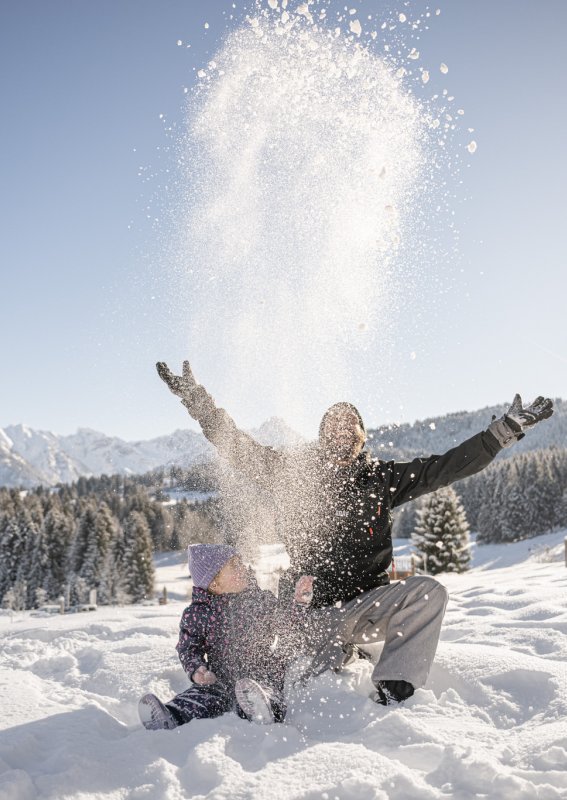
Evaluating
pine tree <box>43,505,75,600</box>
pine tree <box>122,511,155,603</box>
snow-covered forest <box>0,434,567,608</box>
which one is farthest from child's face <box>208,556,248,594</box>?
pine tree <box>43,505,75,600</box>

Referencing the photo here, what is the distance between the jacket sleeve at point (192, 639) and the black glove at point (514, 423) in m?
2.09

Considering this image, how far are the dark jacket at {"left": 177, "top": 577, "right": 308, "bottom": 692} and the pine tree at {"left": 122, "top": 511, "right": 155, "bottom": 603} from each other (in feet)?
166

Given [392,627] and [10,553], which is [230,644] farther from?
[10,553]

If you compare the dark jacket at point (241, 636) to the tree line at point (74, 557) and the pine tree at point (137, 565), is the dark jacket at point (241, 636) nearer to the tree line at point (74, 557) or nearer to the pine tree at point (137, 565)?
the tree line at point (74, 557)

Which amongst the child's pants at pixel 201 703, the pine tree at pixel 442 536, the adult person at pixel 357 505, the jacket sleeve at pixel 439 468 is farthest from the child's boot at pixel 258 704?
the pine tree at pixel 442 536

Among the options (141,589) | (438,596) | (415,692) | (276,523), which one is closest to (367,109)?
(276,523)

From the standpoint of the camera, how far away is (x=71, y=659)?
419 cm

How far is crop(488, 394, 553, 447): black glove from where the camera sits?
3459 millimetres

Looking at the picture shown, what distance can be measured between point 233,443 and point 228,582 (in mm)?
1029

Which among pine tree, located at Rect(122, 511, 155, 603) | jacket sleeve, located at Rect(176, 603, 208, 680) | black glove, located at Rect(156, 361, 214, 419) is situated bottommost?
pine tree, located at Rect(122, 511, 155, 603)

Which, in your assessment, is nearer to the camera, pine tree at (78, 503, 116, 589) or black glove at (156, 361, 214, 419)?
black glove at (156, 361, 214, 419)

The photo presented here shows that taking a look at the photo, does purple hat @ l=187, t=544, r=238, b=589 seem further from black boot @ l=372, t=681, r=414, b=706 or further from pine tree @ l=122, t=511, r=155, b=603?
pine tree @ l=122, t=511, r=155, b=603

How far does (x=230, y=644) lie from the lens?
10.5 ft

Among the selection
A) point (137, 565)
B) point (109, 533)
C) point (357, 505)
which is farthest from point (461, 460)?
point (109, 533)
